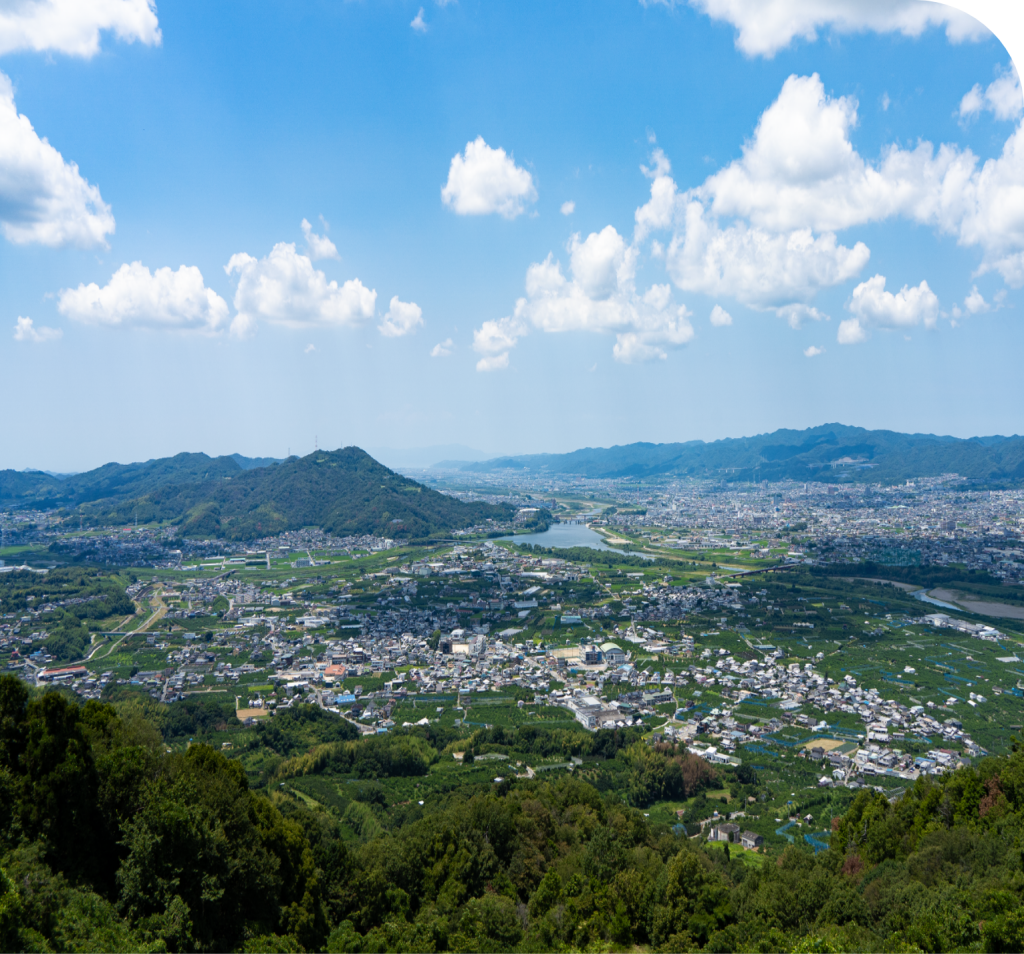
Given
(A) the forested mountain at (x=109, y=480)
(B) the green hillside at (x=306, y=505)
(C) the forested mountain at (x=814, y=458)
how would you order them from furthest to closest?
(C) the forested mountain at (x=814, y=458), (A) the forested mountain at (x=109, y=480), (B) the green hillside at (x=306, y=505)

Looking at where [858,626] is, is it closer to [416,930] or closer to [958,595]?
[958,595]

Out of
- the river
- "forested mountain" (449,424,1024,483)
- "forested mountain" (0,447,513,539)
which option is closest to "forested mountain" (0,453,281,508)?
"forested mountain" (0,447,513,539)

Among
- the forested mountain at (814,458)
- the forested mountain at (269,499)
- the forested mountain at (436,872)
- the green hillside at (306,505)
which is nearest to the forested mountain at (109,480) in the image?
the forested mountain at (269,499)

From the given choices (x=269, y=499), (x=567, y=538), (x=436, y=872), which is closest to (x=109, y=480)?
(x=269, y=499)

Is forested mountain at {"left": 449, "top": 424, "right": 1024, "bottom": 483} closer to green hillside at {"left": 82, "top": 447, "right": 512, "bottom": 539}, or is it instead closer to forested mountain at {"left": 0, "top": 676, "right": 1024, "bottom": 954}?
green hillside at {"left": 82, "top": 447, "right": 512, "bottom": 539}

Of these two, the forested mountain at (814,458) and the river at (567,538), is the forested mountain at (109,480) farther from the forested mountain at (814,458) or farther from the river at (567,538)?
the forested mountain at (814,458)

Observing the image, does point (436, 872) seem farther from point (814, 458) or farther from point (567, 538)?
point (814, 458)
